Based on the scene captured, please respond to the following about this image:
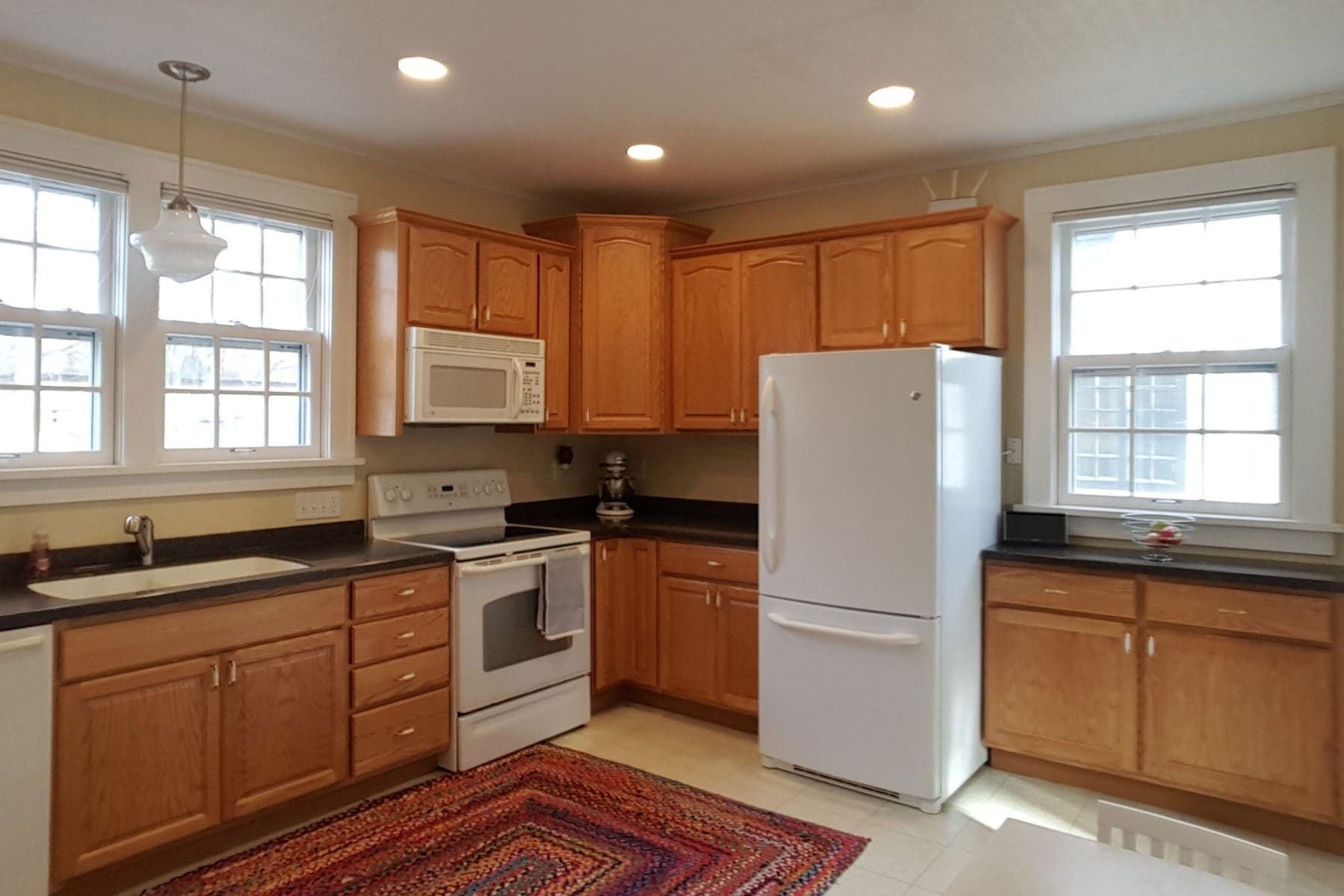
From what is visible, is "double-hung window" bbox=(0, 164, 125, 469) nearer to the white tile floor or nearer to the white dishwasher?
the white dishwasher

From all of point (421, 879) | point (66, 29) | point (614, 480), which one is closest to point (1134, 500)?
point (614, 480)

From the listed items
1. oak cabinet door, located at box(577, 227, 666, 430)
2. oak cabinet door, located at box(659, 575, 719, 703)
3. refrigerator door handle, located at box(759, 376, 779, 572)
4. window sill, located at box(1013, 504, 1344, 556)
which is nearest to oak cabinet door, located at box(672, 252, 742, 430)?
oak cabinet door, located at box(577, 227, 666, 430)

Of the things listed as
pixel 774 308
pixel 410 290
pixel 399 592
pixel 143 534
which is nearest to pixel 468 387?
pixel 410 290

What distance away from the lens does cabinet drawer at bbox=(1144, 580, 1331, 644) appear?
107 inches

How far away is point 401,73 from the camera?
2805 mm

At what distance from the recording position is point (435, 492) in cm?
383

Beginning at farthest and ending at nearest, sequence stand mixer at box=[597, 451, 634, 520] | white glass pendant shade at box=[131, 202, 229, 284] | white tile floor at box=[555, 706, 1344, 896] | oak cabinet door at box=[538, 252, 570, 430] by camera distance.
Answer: stand mixer at box=[597, 451, 634, 520], oak cabinet door at box=[538, 252, 570, 430], white tile floor at box=[555, 706, 1344, 896], white glass pendant shade at box=[131, 202, 229, 284]

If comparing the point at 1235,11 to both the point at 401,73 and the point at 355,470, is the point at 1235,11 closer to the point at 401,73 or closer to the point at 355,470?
the point at 401,73

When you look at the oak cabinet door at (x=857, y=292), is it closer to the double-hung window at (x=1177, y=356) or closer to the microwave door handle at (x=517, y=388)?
the double-hung window at (x=1177, y=356)

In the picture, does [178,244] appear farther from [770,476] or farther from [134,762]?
[770,476]

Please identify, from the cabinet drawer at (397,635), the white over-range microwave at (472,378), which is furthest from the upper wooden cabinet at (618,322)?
the cabinet drawer at (397,635)

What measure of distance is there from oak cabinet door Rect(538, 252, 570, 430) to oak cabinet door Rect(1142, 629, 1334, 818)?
2.58m

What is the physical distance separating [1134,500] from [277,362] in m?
3.38

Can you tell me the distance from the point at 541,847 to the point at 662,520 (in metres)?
1.86
